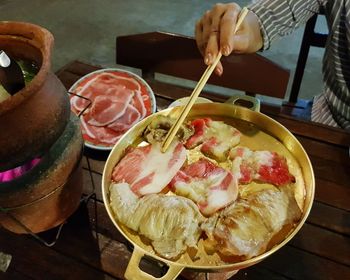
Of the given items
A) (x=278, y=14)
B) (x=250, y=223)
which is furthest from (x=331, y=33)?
(x=250, y=223)

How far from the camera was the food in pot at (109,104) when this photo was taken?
1.54m

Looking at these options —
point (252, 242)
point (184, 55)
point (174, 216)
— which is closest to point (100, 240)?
point (174, 216)

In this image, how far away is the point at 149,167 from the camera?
1132 mm

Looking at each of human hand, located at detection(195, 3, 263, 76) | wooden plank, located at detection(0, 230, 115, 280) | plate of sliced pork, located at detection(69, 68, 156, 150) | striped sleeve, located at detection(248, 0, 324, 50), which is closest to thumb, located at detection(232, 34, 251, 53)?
human hand, located at detection(195, 3, 263, 76)

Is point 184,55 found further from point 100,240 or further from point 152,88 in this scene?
point 100,240

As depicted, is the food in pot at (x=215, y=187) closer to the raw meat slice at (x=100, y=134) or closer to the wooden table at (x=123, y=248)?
the wooden table at (x=123, y=248)

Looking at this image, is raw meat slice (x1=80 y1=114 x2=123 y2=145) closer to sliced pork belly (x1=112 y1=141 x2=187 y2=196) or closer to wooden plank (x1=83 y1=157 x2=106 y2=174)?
wooden plank (x1=83 y1=157 x2=106 y2=174)

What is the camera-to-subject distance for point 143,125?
1198 mm

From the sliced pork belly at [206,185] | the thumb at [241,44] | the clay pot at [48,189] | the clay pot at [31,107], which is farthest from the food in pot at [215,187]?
the thumb at [241,44]

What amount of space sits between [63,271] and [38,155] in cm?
41

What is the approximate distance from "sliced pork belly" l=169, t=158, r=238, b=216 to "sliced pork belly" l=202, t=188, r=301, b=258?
0.12 feet

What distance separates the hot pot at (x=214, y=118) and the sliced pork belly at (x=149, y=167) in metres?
0.03

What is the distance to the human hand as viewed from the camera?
4.42 feet

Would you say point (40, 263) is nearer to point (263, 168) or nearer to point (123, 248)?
point (123, 248)
